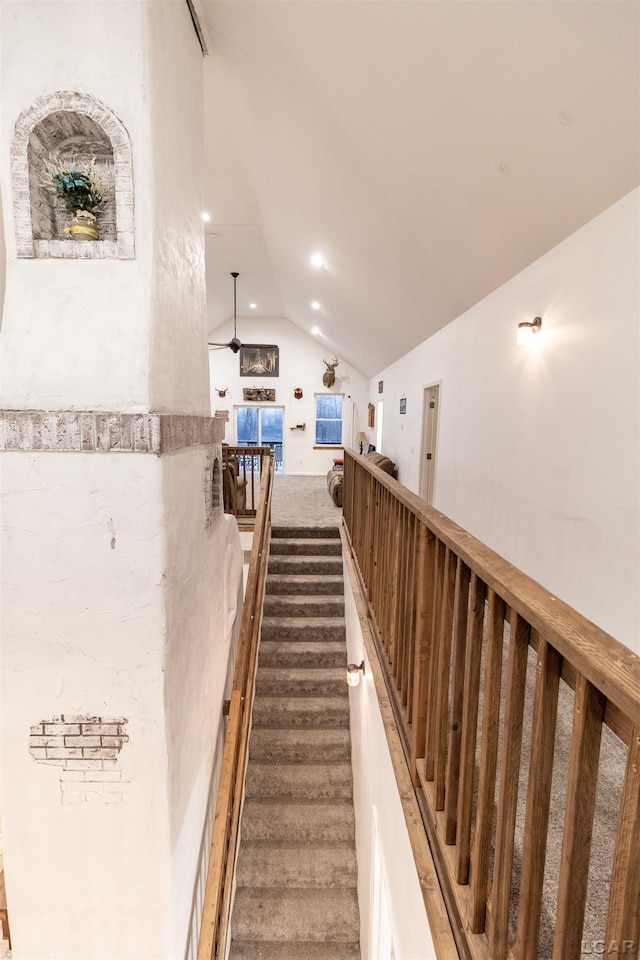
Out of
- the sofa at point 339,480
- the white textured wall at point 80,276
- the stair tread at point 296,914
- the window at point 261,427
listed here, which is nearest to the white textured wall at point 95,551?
the white textured wall at point 80,276

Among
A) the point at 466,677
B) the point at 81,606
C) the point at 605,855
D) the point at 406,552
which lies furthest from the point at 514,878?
the point at 81,606

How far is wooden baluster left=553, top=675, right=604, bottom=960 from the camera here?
0.65 metres

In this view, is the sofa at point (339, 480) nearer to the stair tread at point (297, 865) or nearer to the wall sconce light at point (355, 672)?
the wall sconce light at point (355, 672)

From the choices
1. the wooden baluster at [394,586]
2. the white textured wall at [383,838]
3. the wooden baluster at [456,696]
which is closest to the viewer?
the wooden baluster at [456,696]

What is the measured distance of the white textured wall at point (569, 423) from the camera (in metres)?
2.02

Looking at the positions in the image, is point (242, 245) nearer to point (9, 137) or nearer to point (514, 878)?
point (9, 137)

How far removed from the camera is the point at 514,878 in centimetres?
109

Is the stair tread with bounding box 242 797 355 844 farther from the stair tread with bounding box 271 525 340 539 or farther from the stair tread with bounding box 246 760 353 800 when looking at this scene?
the stair tread with bounding box 271 525 340 539

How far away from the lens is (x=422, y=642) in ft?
5.00

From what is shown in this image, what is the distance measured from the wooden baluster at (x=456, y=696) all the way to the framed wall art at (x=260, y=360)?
9.31 meters

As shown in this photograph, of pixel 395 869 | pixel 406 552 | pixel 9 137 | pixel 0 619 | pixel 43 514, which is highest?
pixel 9 137

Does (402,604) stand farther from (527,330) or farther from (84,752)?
(527,330)

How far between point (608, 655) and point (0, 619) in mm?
2078

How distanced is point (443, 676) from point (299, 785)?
319 centimetres
